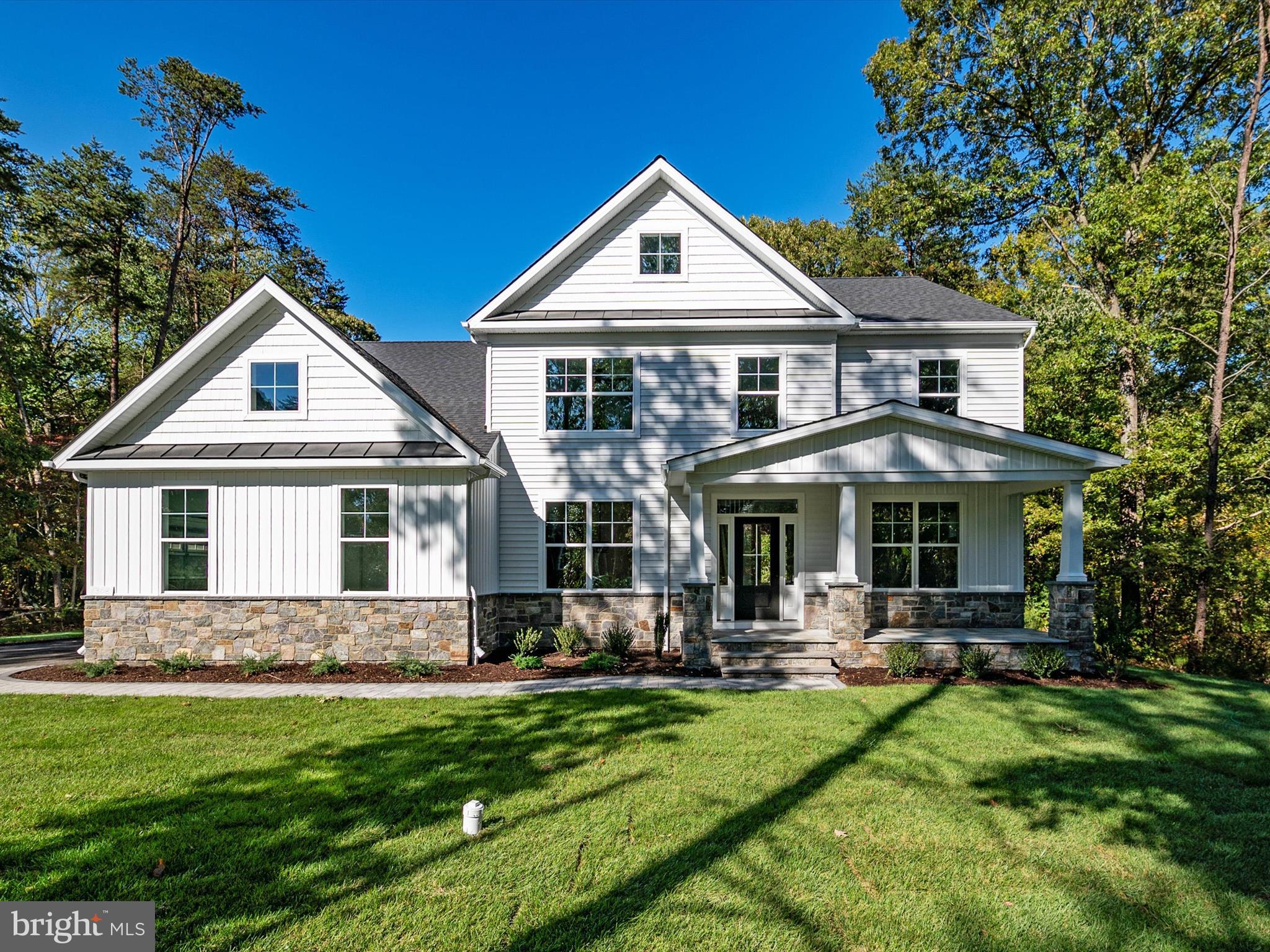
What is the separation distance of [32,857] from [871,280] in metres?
16.1

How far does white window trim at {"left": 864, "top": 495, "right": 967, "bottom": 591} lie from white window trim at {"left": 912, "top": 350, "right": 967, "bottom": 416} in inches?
78.6

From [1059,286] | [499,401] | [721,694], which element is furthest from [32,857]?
[1059,286]

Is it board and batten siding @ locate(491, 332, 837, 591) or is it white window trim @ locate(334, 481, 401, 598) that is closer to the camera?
white window trim @ locate(334, 481, 401, 598)

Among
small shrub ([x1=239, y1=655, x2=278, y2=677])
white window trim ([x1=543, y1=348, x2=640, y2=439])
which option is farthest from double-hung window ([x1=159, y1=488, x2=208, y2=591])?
white window trim ([x1=543, y1=348, x2=640, y2=439])

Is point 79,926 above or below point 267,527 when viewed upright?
below

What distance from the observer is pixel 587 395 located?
11.6m

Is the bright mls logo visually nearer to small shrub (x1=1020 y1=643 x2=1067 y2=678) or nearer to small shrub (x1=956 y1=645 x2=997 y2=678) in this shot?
small shrub (x1=956 y1=645 x2=997 y2=678)

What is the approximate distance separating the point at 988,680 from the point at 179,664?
12.9 metres

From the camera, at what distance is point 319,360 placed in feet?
33.7

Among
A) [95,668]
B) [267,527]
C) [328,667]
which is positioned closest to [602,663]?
[328,667]

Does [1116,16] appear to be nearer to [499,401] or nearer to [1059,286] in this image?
[1059,286]

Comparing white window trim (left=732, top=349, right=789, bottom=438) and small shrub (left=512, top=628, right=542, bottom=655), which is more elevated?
white window trim (left=732, top=349, right=789, bottom=438)

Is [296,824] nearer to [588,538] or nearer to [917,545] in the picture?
[588,538]

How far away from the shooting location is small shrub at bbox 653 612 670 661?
11000 mm
